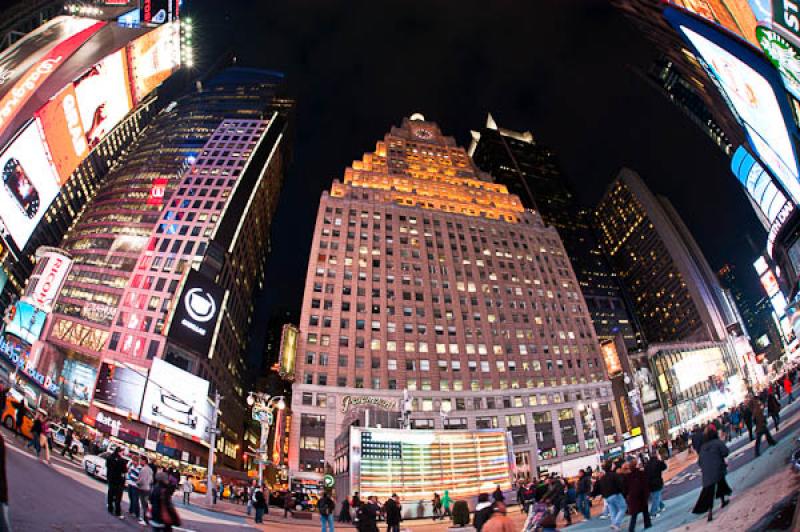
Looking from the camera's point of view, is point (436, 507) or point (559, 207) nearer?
point (436, 507)

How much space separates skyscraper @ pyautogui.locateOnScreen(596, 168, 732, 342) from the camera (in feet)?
440

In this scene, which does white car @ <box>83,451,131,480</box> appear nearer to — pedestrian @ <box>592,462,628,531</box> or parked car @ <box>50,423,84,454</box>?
parked car @ <box>50,423,84,454</box>

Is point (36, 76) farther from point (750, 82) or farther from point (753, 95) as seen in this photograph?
point (753, 95)

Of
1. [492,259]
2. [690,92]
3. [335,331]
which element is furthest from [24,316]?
[690,92]

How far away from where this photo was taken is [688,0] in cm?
1731

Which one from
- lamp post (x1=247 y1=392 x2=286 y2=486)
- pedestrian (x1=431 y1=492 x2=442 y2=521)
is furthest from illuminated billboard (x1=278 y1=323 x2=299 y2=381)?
pedestrian (x1=431 y1=492 x2=442 y2=521)

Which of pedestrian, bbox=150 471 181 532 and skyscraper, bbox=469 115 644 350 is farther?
skyscraper, bbox=469 115 644 350

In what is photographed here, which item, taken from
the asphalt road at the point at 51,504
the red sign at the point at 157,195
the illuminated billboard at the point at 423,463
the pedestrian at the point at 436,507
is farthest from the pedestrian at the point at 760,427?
the red sign at the point at 157,195

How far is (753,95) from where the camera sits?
60.7 ft

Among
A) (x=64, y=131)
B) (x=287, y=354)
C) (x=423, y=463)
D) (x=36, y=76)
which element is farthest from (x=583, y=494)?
(x=287, y=354)

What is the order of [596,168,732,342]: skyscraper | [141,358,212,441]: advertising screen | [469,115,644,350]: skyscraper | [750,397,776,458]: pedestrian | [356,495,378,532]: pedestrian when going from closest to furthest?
[356,495,378,532]: pedestrian < [750,397,776,458]: pedestrian < [141,358,212,441]: advertising screen < [469,115,644,350]: skyscraper < [596,168,732,342]: skyscraper

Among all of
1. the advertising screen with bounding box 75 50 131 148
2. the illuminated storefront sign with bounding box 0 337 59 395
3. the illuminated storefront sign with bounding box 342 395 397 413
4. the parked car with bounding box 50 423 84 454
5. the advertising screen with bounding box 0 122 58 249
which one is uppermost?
the advertising screen with bounding box 75 50 131 148

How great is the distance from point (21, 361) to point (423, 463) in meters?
42.0

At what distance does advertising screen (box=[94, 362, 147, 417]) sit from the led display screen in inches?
2274
